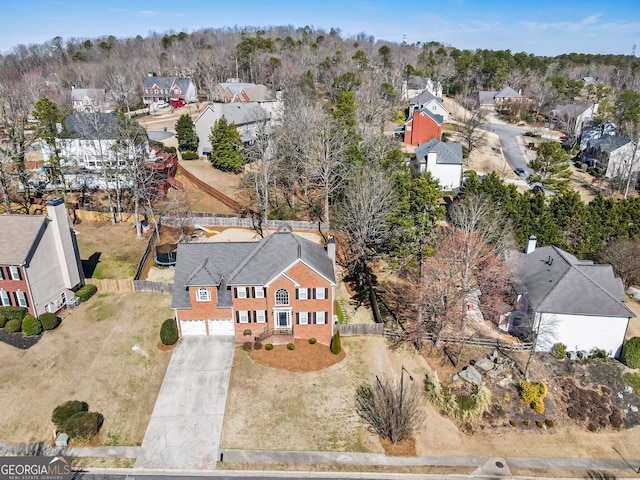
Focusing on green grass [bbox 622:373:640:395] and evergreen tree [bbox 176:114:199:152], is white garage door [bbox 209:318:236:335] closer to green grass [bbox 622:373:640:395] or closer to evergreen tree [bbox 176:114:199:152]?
green grass [bbox 622:373:640:395]

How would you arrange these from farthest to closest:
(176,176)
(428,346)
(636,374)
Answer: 1. (176,176)
2. (428,346)
3. (636,374)

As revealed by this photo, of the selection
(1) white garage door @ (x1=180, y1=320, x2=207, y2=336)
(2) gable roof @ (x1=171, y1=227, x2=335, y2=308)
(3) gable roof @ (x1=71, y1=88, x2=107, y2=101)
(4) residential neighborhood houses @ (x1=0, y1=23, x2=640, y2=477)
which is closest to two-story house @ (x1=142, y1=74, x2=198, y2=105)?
(3) gable roof @ (x1=71, y1=88, x2=107, y2=101)

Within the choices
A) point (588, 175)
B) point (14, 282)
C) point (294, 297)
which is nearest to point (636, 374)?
point (294, 297)

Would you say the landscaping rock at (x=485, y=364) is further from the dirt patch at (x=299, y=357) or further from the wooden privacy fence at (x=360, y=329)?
the dirt patch at (x=299, y=357)

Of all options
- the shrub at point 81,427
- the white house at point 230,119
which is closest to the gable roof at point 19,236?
the shrub at point 81,427

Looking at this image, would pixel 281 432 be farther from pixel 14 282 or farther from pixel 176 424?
pixel 14 282

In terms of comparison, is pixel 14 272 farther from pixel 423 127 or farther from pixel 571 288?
pixel 423 127
